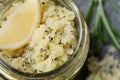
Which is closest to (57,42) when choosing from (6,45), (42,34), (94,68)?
(42,34)

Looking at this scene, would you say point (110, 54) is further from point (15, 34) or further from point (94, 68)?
point (15, 34)

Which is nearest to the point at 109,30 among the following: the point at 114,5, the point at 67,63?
the point at 114,5

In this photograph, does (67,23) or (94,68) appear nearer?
(67,23)

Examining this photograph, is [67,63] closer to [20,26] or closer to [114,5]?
[20,26]

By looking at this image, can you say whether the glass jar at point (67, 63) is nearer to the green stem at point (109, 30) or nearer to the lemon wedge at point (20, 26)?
the lemon wedge at point (20, 26)

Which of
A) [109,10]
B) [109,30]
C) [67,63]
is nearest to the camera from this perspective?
[67,63]
